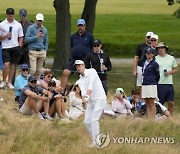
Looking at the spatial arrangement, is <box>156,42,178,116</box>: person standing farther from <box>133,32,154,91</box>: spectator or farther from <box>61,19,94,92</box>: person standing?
<box>61,19,94,92</box>: person standing

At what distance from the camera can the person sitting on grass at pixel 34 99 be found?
13961 millimetres

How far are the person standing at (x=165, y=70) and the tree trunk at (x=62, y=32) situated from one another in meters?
11.7

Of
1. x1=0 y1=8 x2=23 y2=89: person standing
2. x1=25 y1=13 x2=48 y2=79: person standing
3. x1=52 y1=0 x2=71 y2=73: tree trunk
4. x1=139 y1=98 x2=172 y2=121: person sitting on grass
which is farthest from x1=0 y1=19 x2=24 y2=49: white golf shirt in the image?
x1=52 y1=0 x2=71 y2=73: tree trunk

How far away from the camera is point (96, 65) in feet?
50.6

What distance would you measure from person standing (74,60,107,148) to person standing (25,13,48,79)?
4.79 metres

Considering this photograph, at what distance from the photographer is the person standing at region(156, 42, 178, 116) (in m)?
14.5

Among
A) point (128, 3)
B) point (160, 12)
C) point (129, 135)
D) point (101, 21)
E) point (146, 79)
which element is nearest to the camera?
point (129, 135)

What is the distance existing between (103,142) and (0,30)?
5510 millimetres

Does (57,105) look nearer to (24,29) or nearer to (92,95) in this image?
(92,95)

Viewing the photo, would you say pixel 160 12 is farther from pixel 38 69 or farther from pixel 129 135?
pixel 129 135

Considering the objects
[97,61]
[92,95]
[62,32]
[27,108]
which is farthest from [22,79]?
[62,32]

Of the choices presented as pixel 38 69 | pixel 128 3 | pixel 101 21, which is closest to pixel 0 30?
pixel 38 69

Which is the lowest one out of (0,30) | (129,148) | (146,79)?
(129,148)

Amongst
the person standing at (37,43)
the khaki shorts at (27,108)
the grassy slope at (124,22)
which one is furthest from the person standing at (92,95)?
the grassy slope at (124,22)
